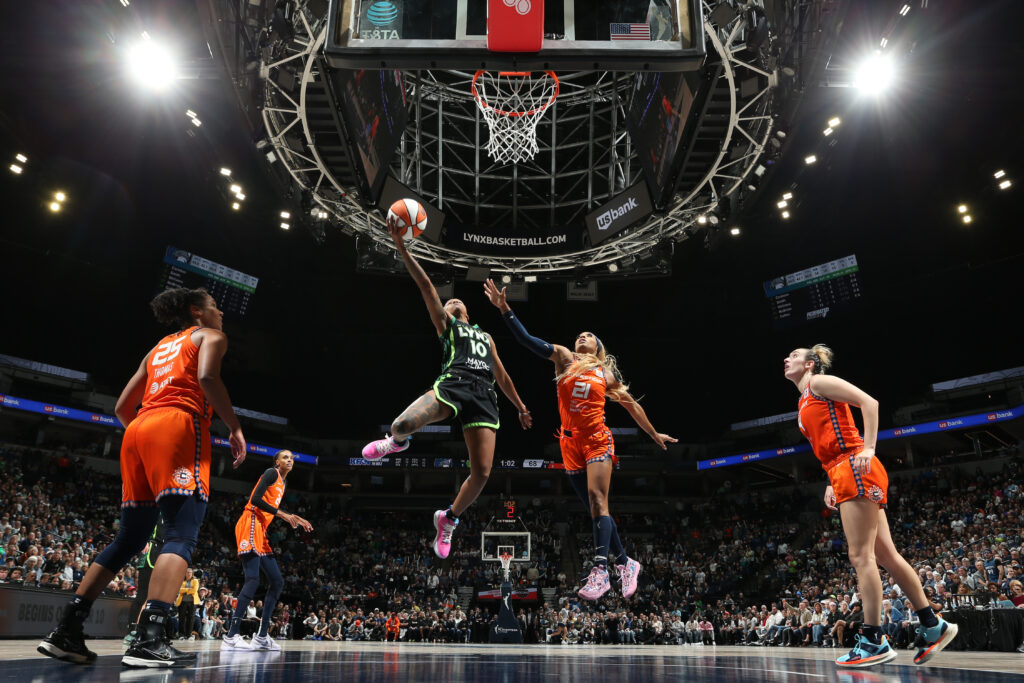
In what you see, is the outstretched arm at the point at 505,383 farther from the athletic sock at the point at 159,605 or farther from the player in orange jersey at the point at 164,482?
the athletic sock at the point at 159,605

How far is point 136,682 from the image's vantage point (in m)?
2.77

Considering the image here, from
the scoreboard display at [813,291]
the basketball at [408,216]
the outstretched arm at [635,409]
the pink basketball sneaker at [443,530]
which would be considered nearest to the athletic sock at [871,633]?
the outstretched arm at [635,409]

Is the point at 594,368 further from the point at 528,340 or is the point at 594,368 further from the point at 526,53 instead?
the point at 526,53

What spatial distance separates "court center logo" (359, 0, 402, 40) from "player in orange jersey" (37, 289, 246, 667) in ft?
13.3

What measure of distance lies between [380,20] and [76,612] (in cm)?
597

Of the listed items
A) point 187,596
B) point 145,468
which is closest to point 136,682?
point 145,468

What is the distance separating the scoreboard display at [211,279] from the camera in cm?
2358

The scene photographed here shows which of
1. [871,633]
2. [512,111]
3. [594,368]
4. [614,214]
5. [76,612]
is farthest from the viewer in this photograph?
[614,214]

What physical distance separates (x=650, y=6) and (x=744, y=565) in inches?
973

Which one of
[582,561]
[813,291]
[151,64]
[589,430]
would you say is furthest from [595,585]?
[582,561]

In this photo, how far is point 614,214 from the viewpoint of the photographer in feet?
57.6

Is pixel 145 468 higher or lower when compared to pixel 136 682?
higher

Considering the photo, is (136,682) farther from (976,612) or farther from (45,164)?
(45,164)

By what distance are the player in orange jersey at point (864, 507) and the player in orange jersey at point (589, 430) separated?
1.45 m
